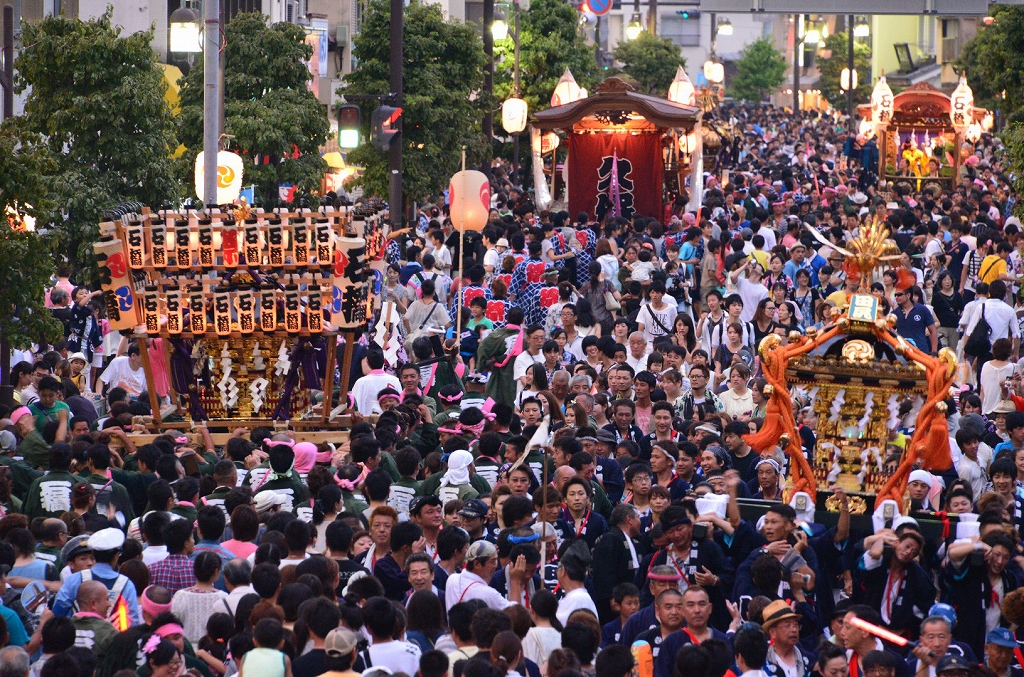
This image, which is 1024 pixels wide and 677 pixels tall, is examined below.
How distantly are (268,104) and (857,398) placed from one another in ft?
48.5

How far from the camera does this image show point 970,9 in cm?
3116

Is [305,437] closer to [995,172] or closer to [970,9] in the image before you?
[970,9]

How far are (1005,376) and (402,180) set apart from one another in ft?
43.5

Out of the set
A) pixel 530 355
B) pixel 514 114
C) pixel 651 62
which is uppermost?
pixel 651 62

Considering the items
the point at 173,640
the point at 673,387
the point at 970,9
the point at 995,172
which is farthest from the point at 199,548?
the point at 995,172

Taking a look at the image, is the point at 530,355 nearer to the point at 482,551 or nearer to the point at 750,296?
the point at 750,296

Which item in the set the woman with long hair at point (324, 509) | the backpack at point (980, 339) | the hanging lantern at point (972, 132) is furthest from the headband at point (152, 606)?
the hanging lantern at point (972, 132)

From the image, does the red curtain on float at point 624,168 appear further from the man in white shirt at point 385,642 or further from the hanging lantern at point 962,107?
the man in white shirt at point 385,642

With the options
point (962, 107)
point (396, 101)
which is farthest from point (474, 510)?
point (962, 107)

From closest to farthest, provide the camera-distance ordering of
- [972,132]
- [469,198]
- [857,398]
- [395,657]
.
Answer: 1. [395,657]
2. [857,398]
3. [469,198]
4. [972,132]

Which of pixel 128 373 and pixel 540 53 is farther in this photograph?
pixel 540 53

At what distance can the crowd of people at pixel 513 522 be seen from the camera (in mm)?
7590

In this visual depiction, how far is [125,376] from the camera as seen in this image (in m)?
14.3

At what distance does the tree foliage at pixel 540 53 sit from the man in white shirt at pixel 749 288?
66.0 feet
